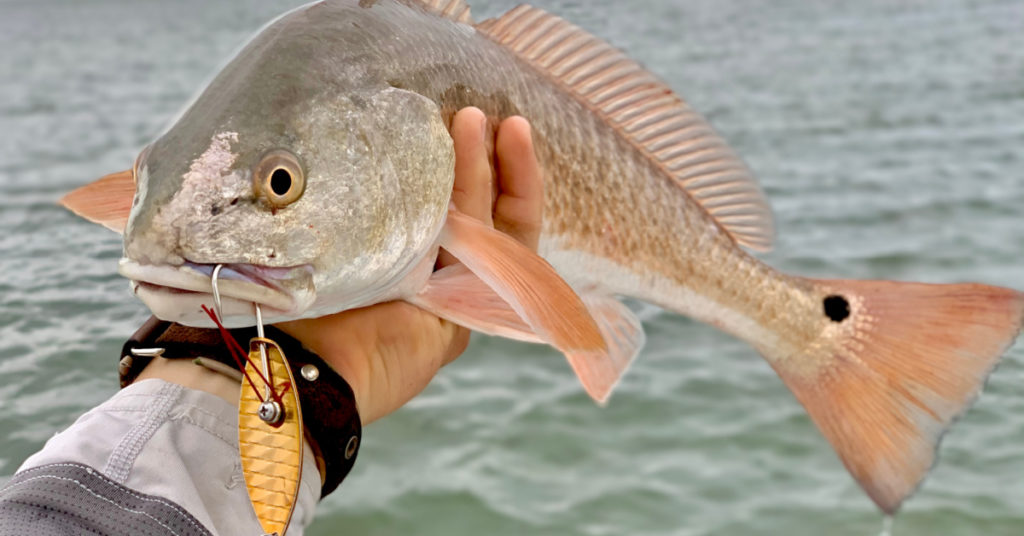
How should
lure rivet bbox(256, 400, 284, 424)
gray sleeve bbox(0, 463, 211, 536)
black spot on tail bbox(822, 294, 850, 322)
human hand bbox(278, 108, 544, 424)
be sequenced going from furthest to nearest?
black spot on tail bbox(822, 294, 850, 322) → human hand bbox(278, 108, 544, 424) → lure rivet bbox(256, 400, 284, 424) → gray sleeve bbox(0, 463, 211, 536)

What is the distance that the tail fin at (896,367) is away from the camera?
189 cm

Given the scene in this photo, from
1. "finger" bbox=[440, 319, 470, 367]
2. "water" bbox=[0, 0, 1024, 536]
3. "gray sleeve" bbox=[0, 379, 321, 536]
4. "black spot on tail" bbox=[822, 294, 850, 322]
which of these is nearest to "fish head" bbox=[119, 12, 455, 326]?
"gray sleeve" bbox=[0, 379, 321, 536]

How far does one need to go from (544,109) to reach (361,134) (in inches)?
21.6

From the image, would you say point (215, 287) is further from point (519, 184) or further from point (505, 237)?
point (519, 184)

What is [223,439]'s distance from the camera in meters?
1.42

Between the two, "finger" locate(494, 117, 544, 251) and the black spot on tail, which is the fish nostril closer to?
"finger" locate(494, 117, 544, 251)

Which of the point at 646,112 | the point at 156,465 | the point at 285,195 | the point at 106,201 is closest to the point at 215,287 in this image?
the point at 285,195

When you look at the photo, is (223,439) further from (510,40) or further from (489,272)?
(510,40)

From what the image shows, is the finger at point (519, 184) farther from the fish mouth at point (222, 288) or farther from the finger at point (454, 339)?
the fish mouth at point (222, 288)

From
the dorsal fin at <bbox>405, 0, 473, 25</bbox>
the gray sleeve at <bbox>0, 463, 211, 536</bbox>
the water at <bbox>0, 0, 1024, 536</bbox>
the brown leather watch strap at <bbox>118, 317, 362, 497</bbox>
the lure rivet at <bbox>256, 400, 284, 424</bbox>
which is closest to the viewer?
the gray sleeve at <bbox>0, 463, 211, 536</bbox>

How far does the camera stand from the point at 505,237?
1429 millimetres

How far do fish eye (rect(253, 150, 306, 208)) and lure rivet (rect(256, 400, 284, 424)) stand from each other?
0.85 ft

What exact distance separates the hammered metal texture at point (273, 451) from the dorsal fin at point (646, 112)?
823 mm

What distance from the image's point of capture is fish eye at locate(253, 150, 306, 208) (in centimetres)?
121
